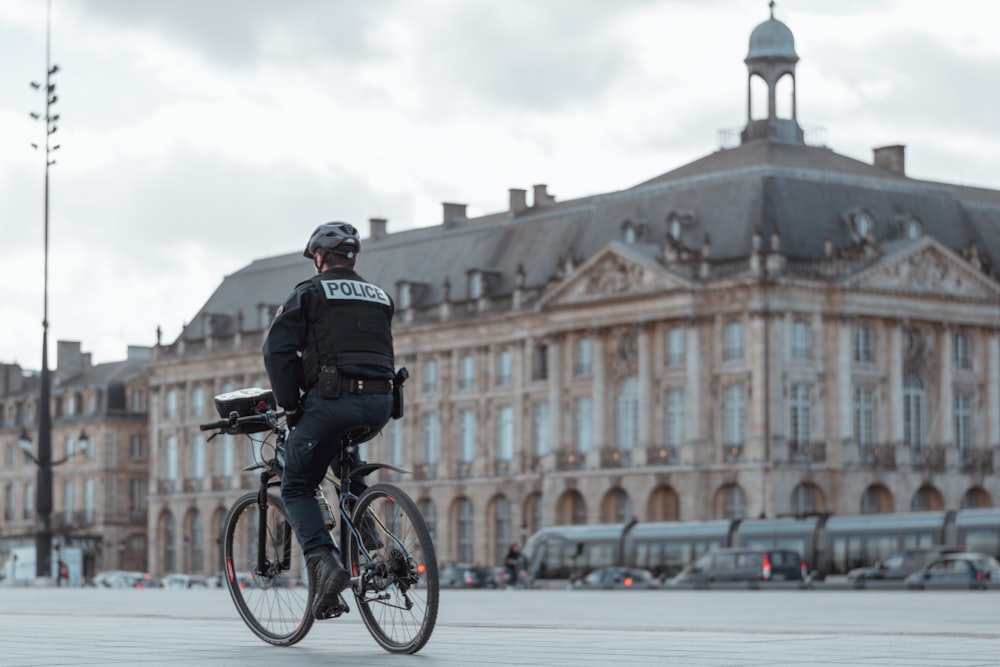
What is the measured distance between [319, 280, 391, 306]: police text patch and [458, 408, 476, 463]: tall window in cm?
8272

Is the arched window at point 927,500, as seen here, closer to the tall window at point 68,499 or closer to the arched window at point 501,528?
the arched window at point 501,528

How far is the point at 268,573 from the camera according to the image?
43.9 feet

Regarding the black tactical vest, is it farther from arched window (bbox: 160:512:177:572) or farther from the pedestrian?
arched window (bbox: 160:512:177:572)

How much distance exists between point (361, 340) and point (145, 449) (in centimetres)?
11421

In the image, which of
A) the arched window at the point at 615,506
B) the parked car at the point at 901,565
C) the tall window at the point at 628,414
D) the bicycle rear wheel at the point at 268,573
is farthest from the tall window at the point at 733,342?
the bicycle rear wheel at the point at 268,573

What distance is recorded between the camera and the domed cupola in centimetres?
9275

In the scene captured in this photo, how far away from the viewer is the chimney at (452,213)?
103 metres

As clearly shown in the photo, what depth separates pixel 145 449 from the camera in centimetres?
12481

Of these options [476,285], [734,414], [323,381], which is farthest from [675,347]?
[323,381]

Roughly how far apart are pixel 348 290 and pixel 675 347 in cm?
7310

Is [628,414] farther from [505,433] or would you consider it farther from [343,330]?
[343,330]

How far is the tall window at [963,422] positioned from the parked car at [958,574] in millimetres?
34343

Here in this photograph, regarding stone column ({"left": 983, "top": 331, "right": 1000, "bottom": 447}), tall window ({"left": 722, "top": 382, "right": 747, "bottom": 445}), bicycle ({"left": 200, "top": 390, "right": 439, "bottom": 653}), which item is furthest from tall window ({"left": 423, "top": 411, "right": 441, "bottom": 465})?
bicycle ({"left": 200, "top": 390, "right": 439, "bottom": 653})

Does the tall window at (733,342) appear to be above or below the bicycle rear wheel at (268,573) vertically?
above
